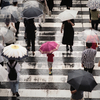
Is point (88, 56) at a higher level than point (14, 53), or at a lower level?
lower

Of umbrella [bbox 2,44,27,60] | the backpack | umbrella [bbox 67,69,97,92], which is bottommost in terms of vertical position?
the backpack

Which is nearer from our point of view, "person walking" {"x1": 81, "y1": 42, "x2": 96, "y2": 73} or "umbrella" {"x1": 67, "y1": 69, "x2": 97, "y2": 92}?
"umbrella" {"x1": 67, "y1": 69, "x2": 97, "y2": 92}

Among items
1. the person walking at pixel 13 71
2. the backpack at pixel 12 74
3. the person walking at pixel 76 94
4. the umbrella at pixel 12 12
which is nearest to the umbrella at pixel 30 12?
the umbrella at pixel 12 12

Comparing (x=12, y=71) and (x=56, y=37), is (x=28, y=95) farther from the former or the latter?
(x=56, y=37)

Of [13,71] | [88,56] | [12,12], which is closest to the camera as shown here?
[13,71]

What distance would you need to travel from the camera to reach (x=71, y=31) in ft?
38.5

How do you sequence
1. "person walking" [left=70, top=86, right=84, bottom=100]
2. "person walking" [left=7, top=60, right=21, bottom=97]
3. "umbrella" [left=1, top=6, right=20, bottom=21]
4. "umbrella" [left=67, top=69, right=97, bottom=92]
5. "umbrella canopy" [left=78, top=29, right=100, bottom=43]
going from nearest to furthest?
"umbrella" [left=67, top=69, right=97, bottom=92] < "person walking" [left=70, top=86, right=84, bottom=100] < "person walking" [left=7, top=60, right=21, bottom=97] < "umbrella canopy" [left=78, top=29, right=100, bottom=43] < "umbrella" [left=1, top=6, right=20, bottom=21]

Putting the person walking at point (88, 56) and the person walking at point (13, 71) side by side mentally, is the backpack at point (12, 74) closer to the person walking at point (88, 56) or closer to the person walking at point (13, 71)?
the person walking at point (13, 71)

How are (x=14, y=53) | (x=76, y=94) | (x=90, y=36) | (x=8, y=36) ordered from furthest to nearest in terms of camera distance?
(x=8, y=36) < (x=90, y=36) < (x=14, y=53) < (x=76, y=94)

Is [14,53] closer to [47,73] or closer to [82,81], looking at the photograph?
[82,81]

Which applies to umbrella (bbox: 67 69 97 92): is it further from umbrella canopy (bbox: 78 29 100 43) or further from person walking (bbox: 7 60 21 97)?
umbrella canopy (bbox: 78 29 100 43)

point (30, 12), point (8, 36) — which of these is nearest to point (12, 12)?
point (30, 12)

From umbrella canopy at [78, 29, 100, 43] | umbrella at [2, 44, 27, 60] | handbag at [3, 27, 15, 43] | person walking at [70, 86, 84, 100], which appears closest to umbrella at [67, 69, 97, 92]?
person walking at [70, 86, 84, 100]

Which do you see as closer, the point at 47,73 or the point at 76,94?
the point at 76,94
